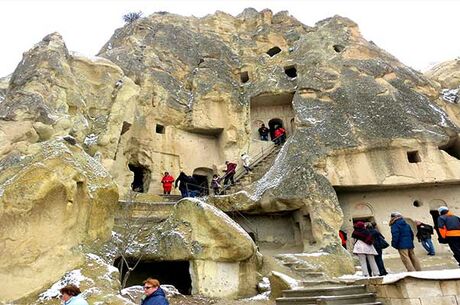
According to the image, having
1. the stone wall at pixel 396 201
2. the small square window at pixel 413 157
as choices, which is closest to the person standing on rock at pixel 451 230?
the stone wall at pixel 396 201

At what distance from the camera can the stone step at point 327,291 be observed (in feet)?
25.1

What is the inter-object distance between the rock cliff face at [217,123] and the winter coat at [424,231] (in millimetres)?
2292

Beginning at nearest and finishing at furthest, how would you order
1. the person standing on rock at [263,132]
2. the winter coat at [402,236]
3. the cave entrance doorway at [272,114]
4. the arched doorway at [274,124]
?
the winter coat at [402,236] < the person standing on rock at [263,132] < the cave entrance doorway at [272,114] < the arched doorway at [274,124]

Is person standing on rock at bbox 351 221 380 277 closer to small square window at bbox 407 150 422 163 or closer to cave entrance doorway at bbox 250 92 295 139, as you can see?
small square window at bbox 407 150 422 163

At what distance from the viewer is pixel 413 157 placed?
54.6 ft

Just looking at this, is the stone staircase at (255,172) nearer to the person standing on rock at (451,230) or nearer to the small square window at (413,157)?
the small square window at (413,157)

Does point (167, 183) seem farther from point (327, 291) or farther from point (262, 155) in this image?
point (327, 291)

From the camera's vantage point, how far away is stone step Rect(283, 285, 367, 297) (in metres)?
7.66

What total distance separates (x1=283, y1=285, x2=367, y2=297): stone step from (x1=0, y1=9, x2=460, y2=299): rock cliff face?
7.39ft

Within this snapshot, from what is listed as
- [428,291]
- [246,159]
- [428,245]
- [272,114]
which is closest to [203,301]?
[428,291]

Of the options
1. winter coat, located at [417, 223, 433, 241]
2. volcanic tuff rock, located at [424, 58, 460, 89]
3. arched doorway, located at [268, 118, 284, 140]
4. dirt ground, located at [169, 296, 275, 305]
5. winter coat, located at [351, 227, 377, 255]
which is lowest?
dirt ground, located at [169, 296, 275, 305]

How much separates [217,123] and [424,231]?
477 inches

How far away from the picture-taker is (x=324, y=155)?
15.7m

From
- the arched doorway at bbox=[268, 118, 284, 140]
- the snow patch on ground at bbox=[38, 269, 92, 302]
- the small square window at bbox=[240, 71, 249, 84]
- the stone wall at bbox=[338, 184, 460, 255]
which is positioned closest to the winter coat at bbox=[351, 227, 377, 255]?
the snow patch on ground at bbox=[38, 269, 92, 302]
